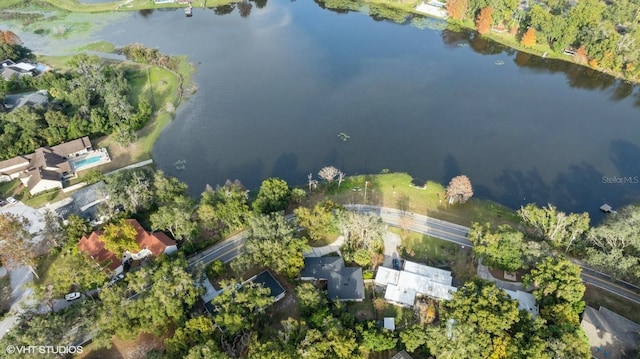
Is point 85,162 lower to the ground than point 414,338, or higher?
lower

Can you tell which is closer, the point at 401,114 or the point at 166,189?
the point at 166,189

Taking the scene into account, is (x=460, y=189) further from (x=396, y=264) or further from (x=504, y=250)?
(x=396, y=264)

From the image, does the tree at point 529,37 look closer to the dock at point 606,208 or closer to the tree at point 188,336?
the dock at point 606,208

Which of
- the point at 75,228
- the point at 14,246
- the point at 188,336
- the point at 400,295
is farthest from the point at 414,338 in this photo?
the point at 14,246

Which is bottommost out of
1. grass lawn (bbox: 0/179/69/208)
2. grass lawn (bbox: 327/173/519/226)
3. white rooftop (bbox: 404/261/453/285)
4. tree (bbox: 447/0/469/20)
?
grass lawn (bbox: 0/179/69/208)

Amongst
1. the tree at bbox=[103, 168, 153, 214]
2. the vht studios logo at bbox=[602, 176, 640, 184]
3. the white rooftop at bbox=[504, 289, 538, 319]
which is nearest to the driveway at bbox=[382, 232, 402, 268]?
the white rooftop at bbox=[504, 289, 538, 319]

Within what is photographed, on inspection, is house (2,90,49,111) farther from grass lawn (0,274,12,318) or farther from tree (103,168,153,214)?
grass lawn (0,274,12,318)

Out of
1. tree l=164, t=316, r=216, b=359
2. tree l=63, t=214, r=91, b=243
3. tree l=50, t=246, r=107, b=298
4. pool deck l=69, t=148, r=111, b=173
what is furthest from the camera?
pool deck l=69, t=148, r=111, b=173

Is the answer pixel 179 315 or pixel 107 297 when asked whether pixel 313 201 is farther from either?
pixel 107 297
